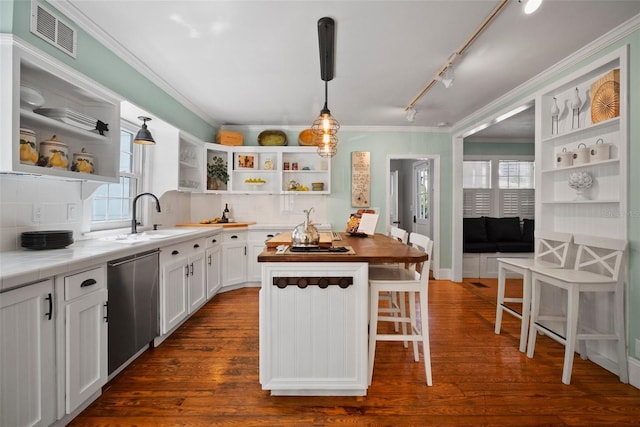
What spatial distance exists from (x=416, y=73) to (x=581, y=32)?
1299mm

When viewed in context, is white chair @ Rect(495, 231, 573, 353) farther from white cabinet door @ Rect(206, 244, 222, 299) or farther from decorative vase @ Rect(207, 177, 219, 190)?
decorative vase @ Rect(207, 177, 219, 190)

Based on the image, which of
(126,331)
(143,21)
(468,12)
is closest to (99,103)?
(143,21)

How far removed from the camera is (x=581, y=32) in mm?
2426

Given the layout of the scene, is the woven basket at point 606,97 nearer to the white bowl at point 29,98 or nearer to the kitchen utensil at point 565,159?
Answer: the kitchen utensil at point 565,159

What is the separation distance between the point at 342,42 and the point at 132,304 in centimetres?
261

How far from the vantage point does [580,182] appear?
8.73 feet

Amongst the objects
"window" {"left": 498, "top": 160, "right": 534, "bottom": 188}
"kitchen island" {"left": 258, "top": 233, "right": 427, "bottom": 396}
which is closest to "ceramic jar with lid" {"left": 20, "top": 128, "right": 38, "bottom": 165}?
"kitchen island" {"left": 258, "top": 233, "right": 427, "bottom": 396}

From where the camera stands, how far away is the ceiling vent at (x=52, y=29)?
1.92m

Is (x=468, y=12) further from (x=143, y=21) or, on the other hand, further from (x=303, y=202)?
(x=303, y=202)

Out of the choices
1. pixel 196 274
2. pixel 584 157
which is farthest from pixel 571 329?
pixel 196 274

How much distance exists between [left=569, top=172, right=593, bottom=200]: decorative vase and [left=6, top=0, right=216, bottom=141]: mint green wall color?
3991mm

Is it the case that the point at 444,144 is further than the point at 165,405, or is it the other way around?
the point at 444,144

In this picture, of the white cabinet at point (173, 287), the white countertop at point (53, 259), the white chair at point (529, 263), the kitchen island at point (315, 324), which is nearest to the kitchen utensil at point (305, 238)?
the kitchen island at point (315, 324)

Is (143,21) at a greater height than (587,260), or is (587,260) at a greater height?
(143,21)
